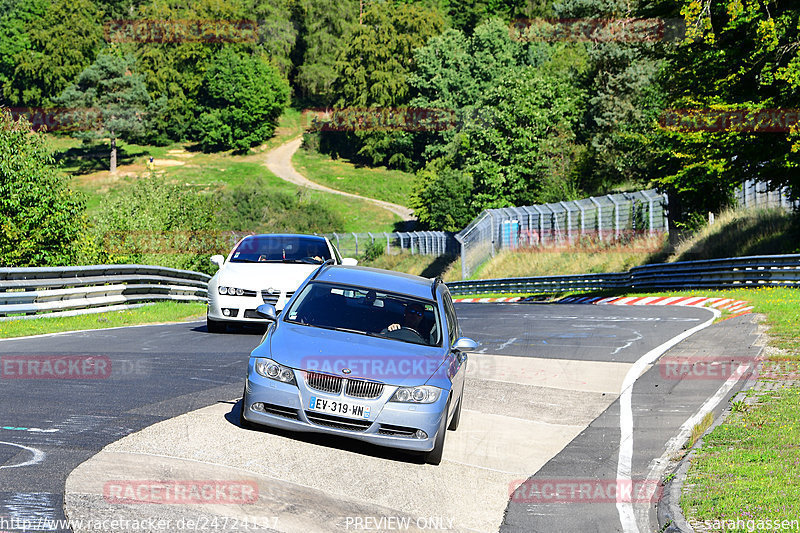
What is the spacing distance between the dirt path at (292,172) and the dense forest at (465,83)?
315cm

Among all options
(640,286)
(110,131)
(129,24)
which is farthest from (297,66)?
(640,286)

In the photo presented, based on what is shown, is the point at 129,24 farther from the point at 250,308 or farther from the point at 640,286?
the point at 250,308

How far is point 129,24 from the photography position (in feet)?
422

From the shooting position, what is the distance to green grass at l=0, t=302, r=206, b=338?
1817 centimetres

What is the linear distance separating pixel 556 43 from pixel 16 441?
101926 mm

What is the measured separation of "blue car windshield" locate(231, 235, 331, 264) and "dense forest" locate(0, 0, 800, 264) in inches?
577

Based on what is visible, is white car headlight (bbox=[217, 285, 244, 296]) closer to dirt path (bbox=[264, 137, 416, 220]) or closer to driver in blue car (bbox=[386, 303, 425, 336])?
driver in blue car (bbox=[386, 303, 425, 336])

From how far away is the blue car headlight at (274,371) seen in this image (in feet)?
27.3

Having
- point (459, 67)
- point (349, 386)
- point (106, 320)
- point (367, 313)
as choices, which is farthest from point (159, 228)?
point (459, 67)
